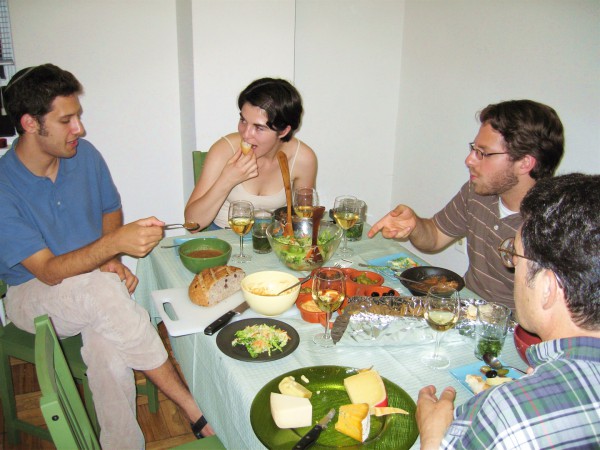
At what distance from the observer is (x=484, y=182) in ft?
5.99

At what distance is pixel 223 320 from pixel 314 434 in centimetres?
48

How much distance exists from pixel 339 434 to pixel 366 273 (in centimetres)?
68

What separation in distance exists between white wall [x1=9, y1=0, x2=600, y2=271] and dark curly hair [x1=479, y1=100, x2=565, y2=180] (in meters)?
0.58

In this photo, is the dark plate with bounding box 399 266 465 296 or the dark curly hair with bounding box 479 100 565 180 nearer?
the dark plate with bounding box 399 266 465 296

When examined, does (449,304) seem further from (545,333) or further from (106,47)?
(106,47)

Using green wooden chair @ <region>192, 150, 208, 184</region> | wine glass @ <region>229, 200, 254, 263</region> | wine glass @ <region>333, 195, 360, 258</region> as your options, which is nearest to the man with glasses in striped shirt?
wine glass @ <region>333, 195, 360, 258</region>

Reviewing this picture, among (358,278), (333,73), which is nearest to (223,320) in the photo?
(358,278)

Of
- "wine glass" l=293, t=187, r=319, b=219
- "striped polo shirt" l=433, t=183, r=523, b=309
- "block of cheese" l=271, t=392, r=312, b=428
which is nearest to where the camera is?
"block of cheese" l=271, t=392, r=312, b=428

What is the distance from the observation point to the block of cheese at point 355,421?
980 mm

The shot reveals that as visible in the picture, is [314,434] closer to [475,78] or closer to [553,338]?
[553,338]

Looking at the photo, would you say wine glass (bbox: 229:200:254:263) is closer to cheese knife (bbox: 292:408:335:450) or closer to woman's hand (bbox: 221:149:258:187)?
woman's hand (bbox: 221:149:258:187)

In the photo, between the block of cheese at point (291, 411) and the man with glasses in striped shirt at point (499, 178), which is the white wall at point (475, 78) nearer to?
the man with glasses in striped shirt at point (499, 178)

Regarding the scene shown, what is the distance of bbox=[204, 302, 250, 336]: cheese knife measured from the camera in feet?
4.36

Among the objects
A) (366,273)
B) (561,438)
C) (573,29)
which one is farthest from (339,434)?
(573,29)
